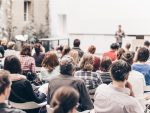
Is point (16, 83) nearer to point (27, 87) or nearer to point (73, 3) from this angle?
point (27, 87)

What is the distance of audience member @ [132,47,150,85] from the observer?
8.02 metres

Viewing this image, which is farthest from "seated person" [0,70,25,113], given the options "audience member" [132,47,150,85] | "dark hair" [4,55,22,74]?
"audience member" [132,47,150,85]

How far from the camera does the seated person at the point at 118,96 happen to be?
4996 millimetres

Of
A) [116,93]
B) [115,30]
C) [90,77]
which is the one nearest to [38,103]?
[90,77]

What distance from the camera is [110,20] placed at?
25797 millimetres

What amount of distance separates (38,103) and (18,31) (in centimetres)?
1963

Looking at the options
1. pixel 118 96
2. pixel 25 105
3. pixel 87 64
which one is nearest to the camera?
pixel 118 96

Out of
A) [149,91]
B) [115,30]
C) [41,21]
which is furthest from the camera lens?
[41,21]

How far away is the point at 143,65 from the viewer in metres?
8.07

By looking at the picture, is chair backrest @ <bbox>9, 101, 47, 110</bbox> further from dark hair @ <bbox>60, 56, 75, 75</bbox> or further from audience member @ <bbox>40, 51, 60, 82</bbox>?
audience member @ <bbox>40, 51, 60, 82</bbox>

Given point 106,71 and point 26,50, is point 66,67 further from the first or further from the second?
point 26,50

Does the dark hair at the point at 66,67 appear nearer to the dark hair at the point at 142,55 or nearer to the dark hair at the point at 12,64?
the dark hair at the point at 12,64

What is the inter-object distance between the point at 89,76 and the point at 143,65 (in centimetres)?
105

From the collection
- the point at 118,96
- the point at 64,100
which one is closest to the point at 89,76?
the point at 118,96
